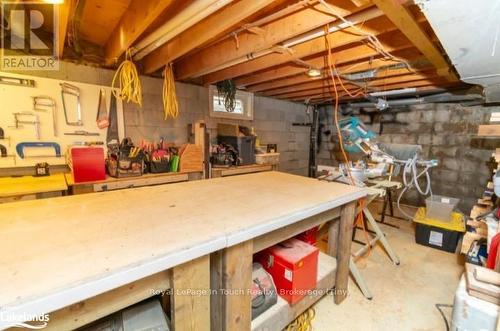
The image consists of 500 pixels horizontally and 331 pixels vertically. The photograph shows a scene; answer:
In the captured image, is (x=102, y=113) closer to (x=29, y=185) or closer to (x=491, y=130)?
(x=29, y=185)

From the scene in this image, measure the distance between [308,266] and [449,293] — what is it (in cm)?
152

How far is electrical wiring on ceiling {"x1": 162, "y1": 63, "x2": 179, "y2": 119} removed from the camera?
8.62 ft

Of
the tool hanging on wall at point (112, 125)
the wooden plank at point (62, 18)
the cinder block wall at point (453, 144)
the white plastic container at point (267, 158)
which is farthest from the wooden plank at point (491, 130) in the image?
the tool hanging on wall at point (112, 125)

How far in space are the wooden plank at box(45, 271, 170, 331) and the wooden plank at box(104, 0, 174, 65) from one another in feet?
4.70

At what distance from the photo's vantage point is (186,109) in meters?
3.21

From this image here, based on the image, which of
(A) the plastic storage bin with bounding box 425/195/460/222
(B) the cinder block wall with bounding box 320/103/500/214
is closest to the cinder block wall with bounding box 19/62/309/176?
(B) the cinder block wall with bounding box 320/103/500/214

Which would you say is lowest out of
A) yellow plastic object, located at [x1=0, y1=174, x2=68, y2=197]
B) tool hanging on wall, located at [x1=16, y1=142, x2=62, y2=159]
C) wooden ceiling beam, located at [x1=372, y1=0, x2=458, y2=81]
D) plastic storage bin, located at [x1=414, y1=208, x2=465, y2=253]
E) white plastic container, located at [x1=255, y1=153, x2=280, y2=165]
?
plastic storage bin, located at [x1=414, y1=208, x2=465, y2=253]

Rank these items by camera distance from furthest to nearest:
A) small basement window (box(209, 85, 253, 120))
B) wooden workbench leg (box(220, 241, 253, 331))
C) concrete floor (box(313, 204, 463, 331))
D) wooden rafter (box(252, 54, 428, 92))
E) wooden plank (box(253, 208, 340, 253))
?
1. small basement window (box(209, 85, 253, 120))
2. wooden rafter (box(252, 54, 428, 92))
3. concrete floor (box(313, 204, 463, 331))
4. wooden plank (box(253, 208, 340, 253))
5. wooden workbench leg (box(220, 241, 253, 331))

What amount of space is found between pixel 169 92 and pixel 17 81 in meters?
1.32

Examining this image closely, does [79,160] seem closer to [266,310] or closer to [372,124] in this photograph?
[266,310]

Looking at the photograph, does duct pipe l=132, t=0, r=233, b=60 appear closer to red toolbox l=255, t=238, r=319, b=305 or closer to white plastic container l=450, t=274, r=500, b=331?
red toolbox l=255, t=238, r=319, b=305

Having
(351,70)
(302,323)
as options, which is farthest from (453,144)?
(302,323)

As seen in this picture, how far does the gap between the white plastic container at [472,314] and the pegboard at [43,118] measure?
10.8ft

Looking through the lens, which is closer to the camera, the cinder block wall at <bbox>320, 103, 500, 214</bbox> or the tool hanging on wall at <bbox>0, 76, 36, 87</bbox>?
the tool hanging on wall at <bbox>0, 76, 36, 87</bbox>
